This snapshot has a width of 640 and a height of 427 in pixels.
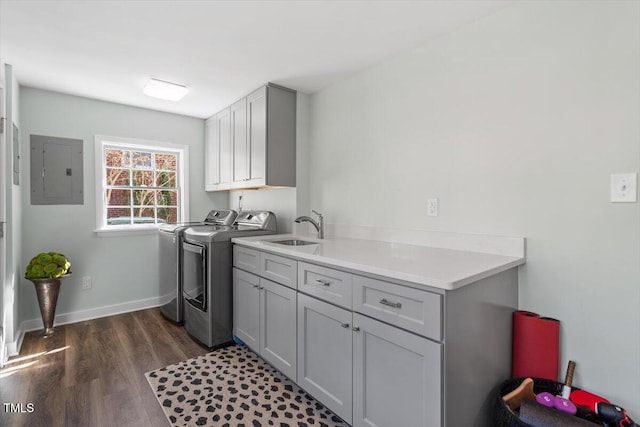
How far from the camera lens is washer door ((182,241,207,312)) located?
264 centimetres

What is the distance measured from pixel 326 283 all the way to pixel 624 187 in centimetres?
141

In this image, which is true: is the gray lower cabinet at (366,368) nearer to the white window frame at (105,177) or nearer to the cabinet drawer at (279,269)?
the cabinet drawer at (279,269)

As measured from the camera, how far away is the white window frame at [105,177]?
3345mm

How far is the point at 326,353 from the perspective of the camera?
1.78 metres

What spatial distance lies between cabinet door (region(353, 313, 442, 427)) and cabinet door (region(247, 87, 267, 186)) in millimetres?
1769

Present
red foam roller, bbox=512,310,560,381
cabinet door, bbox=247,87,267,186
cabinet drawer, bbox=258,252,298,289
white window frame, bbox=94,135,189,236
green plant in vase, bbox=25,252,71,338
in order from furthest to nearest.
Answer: white window frame, bbox=94,135,189,236 → cabinet door, bbox=247,87,267,186 → green plant in vase, bbox=25,252,71,338 → cabinet drawer, bbox=258,252,298,289 → red foam roller, bbox=512,310,560,381

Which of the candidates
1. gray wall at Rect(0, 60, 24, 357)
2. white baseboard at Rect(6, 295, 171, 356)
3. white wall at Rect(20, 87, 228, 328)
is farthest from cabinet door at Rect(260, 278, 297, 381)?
white wall at Rect(20, 87, 228, 328)

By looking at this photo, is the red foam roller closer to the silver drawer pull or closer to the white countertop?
the white countertop

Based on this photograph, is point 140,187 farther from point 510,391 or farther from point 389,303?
point 510,391

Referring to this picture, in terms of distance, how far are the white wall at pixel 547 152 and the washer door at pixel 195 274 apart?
5.25 ft

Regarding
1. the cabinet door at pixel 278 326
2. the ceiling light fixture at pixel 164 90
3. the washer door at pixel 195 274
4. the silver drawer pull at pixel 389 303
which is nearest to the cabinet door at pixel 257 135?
the ceiling light fixture at pixel 164 90

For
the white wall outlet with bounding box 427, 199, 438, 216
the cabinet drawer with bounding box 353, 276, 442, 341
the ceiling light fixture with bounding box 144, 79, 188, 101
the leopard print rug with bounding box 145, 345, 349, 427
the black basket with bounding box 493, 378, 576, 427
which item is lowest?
the leopard print rug with bounding box 145, 345, 349, 427

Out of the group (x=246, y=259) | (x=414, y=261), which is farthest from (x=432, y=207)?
(x=246, y=259)

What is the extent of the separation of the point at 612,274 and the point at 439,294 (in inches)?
33.8
